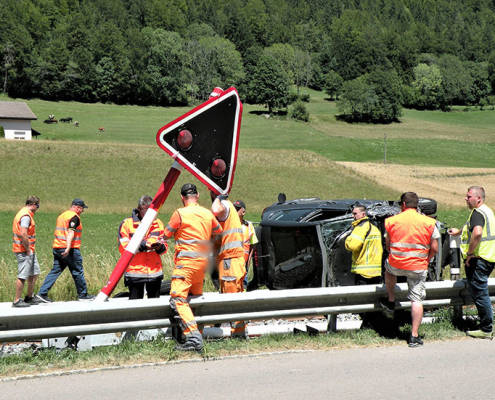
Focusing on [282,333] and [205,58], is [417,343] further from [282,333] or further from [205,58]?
[205,58]

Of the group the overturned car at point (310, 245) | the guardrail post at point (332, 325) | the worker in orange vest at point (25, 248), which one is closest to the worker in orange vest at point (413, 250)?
the guardrail post at point (332, 325)

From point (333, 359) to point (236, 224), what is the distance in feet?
5.96

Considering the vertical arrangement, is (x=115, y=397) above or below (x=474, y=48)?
below

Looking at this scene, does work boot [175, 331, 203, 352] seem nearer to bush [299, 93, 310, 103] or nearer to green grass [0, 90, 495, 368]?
green grass [0, 90, 495, 368]

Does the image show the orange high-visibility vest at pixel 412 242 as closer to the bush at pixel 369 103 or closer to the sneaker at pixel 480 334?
the sneaker at pixel 480 334

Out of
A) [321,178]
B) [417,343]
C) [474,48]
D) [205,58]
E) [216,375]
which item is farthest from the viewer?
[474,48]

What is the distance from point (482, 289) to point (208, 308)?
10.00ft

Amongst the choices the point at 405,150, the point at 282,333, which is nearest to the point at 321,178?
the point at 405,150

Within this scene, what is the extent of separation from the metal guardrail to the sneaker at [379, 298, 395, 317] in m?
0.08

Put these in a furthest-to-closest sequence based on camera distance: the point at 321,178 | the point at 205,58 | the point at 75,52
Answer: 1. the point at 205,58
2. the point at 75,52
3. the point at 321,178

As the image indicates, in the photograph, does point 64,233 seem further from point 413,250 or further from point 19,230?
point 413,250

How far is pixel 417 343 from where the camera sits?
6293 mm

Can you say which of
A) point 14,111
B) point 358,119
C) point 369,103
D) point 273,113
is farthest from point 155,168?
point 369,103

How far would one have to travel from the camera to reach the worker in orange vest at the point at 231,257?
21.7 feet
